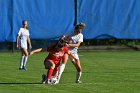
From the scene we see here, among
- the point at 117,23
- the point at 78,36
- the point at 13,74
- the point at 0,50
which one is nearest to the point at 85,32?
the point at 117,23

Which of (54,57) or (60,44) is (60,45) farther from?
(54,57)

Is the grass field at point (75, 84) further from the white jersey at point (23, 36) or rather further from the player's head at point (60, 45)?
the white jersey at point (23, 36)

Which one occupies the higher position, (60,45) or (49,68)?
(60,45)

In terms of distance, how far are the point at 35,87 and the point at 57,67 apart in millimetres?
1325

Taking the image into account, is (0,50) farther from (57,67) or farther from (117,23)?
(57,67)

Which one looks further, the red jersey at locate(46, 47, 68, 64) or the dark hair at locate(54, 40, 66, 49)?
the red jersey at locate(46, 47, 68, 64)

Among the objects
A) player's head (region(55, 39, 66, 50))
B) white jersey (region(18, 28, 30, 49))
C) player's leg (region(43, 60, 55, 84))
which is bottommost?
white jersey (region(18, 28, 30, 49))

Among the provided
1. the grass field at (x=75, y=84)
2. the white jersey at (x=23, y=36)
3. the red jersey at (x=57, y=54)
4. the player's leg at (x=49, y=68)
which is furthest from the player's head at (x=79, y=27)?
the white jersey at (x=23, y=36)

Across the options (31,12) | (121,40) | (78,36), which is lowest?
(121,40)

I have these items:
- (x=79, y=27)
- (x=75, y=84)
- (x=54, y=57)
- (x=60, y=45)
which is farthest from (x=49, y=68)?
(x=79, y=27)

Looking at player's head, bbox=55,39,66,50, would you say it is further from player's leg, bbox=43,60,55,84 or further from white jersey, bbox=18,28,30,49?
Result: white jersey, bbox=18,28,30,49

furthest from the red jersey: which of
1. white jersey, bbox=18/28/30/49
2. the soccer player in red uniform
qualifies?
white jersey, bbox=18/28/30/49

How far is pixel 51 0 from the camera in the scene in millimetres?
32594

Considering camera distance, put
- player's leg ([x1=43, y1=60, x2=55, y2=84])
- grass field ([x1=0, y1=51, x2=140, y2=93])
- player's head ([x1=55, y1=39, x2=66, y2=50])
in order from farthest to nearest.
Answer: player's head ([x1=55, y1=39, x2=66, y2=50]) < player's leg ([x1=43, y1=60, x2=55, y2=84]) < grass field ([x1=0, y1=51, x2=140, y2=93])
